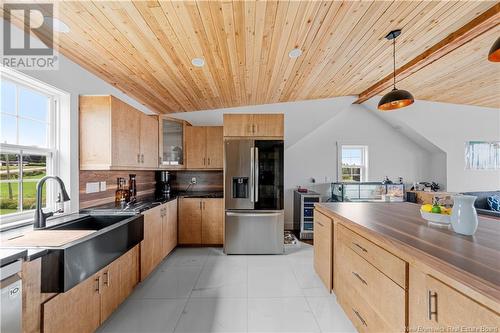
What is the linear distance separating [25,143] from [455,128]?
7143 millimetres

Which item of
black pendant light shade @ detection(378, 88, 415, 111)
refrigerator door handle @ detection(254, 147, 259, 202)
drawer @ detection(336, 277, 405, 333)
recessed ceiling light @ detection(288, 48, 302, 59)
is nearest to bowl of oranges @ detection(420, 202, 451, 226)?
drawer @ detection(336, 277, 405, 333)

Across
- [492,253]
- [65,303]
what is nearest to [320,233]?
[492,253]

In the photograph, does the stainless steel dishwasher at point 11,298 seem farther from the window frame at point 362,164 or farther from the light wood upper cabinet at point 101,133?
the window frame at point 362,164

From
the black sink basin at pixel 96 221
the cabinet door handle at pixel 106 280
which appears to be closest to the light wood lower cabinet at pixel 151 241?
the black sink basin at pixel 96 221

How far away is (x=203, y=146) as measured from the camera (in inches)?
151

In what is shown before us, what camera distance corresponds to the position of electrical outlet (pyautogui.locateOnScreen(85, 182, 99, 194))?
235 cm

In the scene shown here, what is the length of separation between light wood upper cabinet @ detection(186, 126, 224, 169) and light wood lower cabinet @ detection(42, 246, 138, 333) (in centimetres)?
201

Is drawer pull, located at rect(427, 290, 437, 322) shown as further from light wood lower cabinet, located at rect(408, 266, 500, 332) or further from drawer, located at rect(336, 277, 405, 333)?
drawer, located at rect(336, 277, 405, 333)

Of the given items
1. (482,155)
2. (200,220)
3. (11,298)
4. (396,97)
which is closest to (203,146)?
(200,220)

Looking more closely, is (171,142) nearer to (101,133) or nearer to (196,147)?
(196,147)

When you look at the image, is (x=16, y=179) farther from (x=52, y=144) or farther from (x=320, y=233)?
(x=320, y=233)

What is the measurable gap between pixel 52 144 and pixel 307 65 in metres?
2.83

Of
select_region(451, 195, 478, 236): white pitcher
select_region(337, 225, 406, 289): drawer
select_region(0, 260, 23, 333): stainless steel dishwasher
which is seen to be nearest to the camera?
select_region(0, 260, 23, 333): stainless steel dishwasher

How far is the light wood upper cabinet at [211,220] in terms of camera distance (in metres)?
3.53
